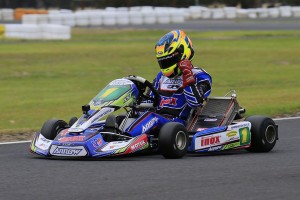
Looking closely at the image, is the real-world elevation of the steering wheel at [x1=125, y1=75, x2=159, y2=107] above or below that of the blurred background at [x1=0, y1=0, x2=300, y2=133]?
above

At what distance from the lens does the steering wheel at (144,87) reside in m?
8.70

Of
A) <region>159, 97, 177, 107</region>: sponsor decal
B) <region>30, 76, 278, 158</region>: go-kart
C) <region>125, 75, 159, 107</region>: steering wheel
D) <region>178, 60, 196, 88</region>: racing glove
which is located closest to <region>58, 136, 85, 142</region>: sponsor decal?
<region>30, 76, 278, 158</region>: go-kart

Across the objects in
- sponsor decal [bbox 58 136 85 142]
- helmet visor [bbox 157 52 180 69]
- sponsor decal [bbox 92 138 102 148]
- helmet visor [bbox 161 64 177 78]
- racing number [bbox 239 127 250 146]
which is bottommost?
racing number [bbox 239 127 250 146]

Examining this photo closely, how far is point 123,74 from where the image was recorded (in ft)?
71.6

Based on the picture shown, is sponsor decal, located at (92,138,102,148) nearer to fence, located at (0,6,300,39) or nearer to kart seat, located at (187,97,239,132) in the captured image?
kart seat, located at (187,97,239,132)

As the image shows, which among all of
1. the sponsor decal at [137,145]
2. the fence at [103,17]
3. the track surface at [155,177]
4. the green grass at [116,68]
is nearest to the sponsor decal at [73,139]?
the track surface at [155,177]

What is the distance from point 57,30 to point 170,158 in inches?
1062

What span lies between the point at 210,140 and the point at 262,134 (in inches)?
25.5

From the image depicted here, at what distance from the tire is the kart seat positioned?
0.63 metres

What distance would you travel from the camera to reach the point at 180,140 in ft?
27.1

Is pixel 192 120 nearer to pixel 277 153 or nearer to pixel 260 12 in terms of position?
pixel 277 153

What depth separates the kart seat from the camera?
899 centimetres

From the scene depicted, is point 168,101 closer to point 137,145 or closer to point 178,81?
point 178,81

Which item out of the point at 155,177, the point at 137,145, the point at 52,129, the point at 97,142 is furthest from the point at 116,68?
the point at 155,177
